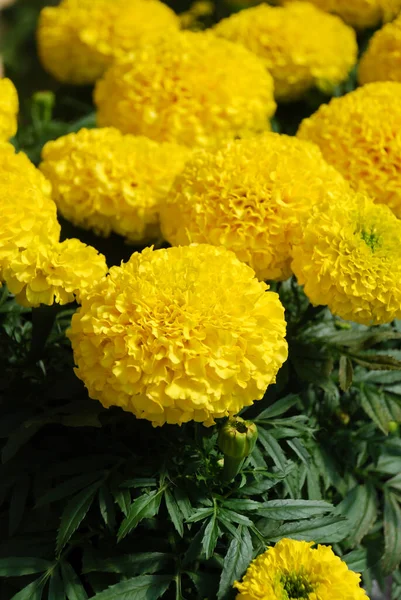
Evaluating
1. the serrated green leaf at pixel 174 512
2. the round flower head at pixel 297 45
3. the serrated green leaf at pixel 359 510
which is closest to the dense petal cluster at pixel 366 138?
the round flower head at pixel 297 45

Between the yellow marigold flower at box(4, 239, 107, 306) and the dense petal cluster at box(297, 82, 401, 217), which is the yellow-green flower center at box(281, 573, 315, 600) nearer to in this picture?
the yellow marigold flower at box(4, 239, 107, 306)

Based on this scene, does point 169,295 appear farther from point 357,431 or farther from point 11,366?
point 357,431

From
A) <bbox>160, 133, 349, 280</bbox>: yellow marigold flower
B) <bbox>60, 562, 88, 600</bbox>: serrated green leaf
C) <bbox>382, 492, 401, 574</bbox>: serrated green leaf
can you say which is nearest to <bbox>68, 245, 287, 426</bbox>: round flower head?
<bbox>160, 133, 349, 280</bbox>: yellow marigold flower

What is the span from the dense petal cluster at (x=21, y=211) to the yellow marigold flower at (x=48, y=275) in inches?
0.7

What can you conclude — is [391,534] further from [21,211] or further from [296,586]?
[21,211]

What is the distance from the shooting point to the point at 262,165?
135cm

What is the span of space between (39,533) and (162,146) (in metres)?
0.88

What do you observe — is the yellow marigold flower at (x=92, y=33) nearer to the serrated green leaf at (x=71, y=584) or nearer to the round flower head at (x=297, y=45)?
the round flower head at (x=297, y=45)

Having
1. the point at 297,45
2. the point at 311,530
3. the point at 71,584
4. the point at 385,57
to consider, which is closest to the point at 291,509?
the point at 311,530

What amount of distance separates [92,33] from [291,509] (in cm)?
172

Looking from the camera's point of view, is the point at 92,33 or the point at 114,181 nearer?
the point at 114,181

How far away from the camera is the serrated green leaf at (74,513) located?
1089 millimetres

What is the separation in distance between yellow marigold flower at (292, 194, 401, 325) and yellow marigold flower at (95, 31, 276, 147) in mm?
517

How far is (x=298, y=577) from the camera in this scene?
40.5 inches
